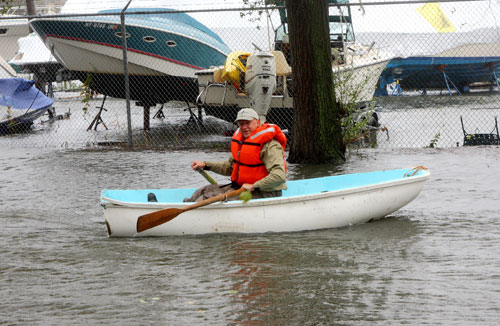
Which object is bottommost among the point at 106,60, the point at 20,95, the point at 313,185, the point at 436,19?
the point at 313,185

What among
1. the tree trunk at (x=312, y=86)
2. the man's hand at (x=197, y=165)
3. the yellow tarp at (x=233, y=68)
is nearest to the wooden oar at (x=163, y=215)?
the man's hand at (x=197, y=165)

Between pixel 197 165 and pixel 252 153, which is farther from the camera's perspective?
pixel 197 165

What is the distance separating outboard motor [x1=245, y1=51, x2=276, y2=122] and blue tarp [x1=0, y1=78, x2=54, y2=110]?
851 centimetres

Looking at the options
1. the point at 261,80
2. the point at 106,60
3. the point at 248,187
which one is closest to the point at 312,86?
the point at 261,80

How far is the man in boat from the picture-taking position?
7.57m

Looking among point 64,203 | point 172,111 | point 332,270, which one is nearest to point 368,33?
point 172,111

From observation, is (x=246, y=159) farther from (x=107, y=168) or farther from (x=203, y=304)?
(x=107, y=168)

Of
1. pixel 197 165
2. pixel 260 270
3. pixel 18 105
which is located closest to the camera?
pixel 260 270

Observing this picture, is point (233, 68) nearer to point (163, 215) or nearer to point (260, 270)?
point (163, 215)

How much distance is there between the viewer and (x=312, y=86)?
11633mm

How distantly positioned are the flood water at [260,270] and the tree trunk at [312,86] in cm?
246

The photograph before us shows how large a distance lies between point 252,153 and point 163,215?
1.19 metres

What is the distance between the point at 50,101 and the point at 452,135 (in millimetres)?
11881

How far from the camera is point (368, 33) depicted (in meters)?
25.8
